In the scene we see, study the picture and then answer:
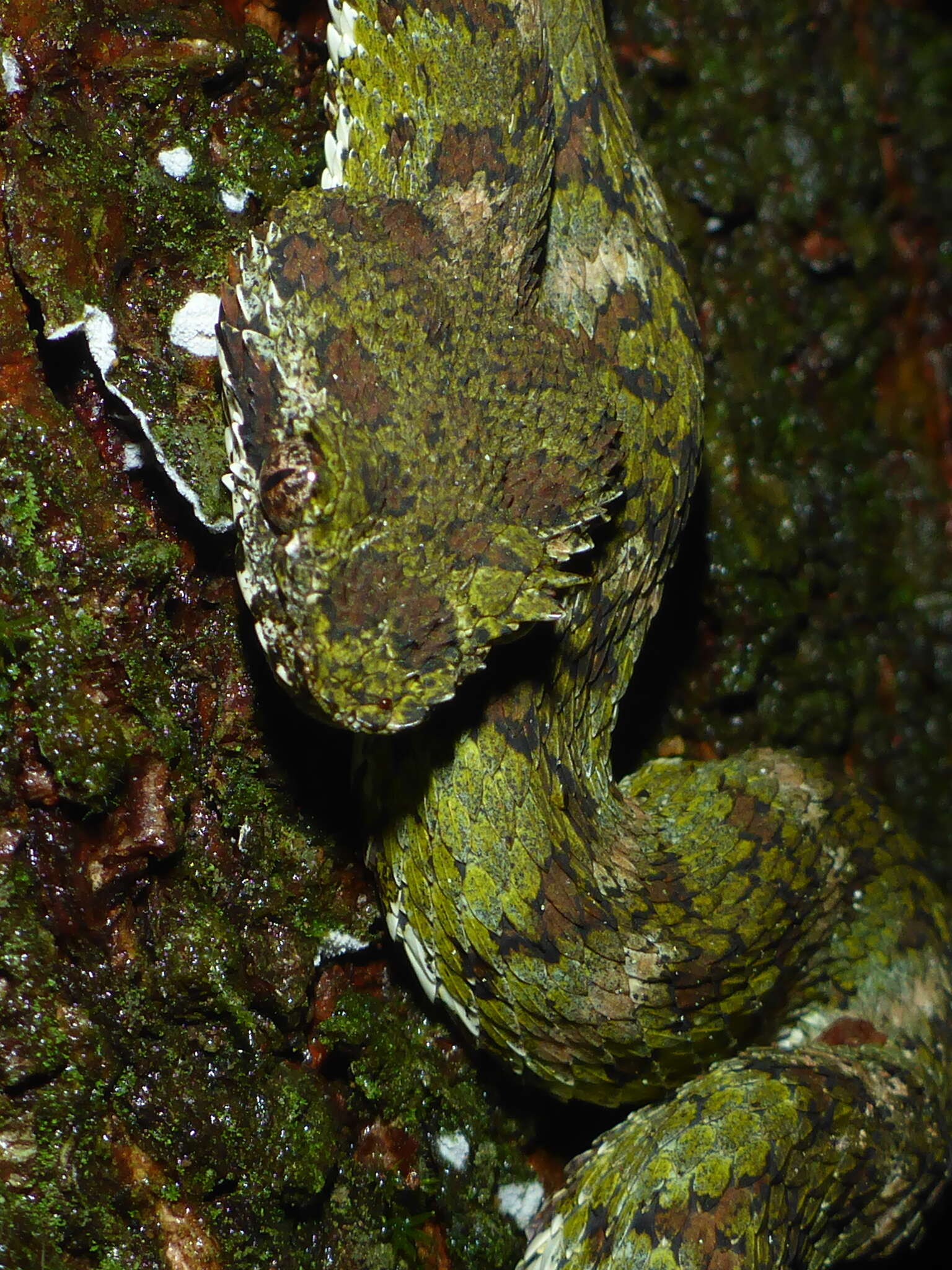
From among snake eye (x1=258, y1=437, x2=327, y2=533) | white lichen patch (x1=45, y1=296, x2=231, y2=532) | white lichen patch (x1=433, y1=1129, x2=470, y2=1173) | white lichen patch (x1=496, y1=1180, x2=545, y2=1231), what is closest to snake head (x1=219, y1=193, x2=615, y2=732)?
snake eye (x1=258, y1=437, x2=327, y2=533)

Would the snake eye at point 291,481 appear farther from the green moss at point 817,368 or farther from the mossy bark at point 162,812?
the green moss at point 817,368

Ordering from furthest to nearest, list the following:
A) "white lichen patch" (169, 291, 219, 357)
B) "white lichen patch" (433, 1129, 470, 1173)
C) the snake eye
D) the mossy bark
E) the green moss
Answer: the green moss
"white lichen patch" (433, 1129, 470, 1173)
"white lichen patch" (169, 291, 219, 357)
the mossy bark
the snake eye

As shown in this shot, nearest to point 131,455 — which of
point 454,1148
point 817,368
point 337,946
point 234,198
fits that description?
point 234,198

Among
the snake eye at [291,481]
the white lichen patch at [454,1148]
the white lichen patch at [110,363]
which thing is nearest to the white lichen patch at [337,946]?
the white lichen patch at [454,1148]

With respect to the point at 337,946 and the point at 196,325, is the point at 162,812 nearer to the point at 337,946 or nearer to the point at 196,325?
the point at 337,946

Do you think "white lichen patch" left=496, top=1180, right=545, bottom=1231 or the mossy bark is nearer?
the mossy bark

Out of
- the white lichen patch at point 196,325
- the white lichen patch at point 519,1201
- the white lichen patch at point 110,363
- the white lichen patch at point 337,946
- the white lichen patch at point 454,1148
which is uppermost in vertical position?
the white lichen patch at point 196,325

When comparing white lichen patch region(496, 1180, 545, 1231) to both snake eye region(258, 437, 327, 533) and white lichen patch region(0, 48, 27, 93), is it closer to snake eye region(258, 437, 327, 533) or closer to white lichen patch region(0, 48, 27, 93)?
snake eye region(258, 437, 327, 533)

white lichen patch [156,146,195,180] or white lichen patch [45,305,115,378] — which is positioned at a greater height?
white lichen patch [156,146,195,180]
